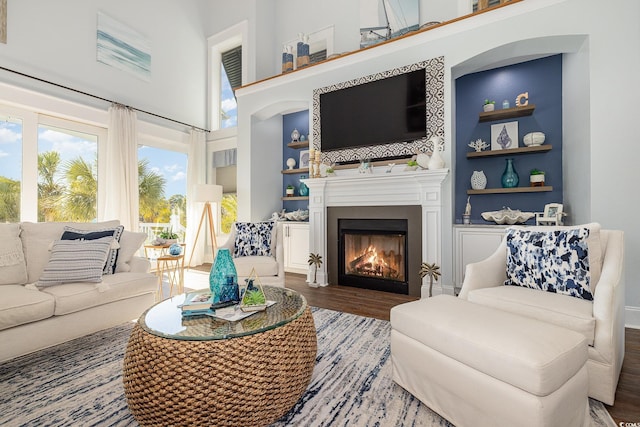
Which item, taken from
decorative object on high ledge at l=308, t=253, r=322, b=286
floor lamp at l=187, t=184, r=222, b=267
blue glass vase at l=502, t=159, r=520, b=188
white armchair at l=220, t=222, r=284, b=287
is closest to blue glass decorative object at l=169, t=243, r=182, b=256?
white armchair at l=220, t=222, r=284, b=287

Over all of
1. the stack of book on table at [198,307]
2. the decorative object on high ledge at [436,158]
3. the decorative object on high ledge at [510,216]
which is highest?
the decorative object on high ledge at [436,158]

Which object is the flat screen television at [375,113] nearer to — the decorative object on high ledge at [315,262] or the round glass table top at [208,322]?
the decorative object on high ledge at [315,262]

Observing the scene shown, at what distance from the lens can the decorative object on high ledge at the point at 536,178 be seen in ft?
10.5

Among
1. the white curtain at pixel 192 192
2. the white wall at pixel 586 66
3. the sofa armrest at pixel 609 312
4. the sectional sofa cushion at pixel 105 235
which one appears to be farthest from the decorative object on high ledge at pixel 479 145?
the white curtain at pixel 192 192

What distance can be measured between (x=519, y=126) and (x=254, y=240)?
333cm

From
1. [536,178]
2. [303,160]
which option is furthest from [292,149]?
[536,178]

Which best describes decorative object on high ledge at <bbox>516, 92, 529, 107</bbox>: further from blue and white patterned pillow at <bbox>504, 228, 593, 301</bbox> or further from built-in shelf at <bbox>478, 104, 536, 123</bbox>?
blue and white patterned pillow at <bbox>504, 228, 593, 301</bbox>

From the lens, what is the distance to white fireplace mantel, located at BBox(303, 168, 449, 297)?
3.14 meters

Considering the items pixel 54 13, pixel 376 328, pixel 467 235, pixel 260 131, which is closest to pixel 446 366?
pixel 376 328

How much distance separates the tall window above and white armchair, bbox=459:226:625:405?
16.6 feet

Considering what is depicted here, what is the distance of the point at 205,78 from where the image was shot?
5617 millimetres

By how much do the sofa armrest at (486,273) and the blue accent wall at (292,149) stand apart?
3239mm

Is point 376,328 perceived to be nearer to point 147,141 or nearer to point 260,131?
point 260,131

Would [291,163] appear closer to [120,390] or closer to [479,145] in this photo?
[479,145]
